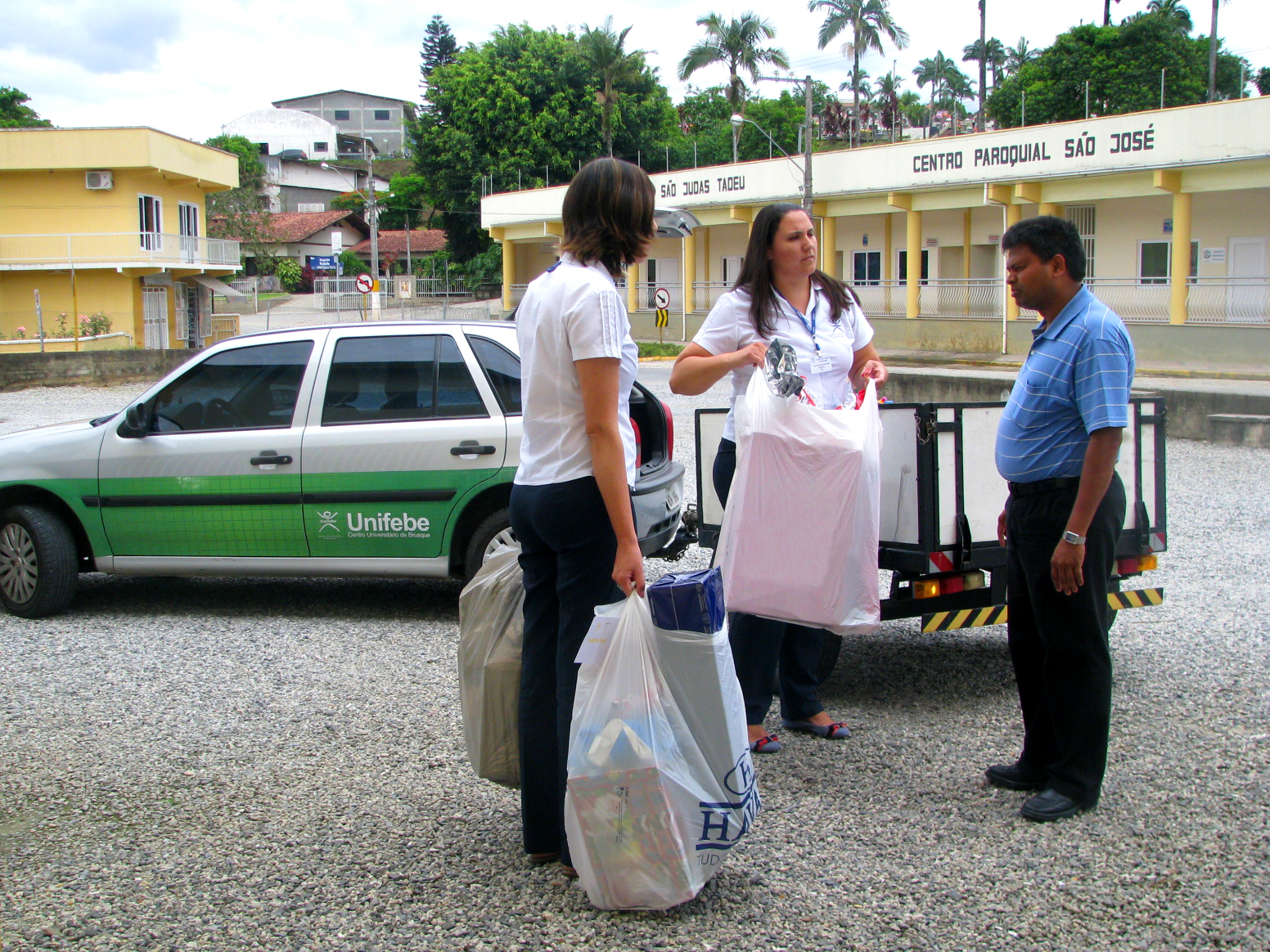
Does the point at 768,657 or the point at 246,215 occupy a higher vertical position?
the point at 246,215

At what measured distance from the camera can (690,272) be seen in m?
39.5

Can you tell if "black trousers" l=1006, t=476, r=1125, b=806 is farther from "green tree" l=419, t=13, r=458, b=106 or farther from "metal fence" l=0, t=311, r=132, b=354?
"green tree" l=419, t=13, r=458, b=106

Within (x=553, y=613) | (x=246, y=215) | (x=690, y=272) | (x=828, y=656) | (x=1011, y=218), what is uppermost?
(x=246, y=215)

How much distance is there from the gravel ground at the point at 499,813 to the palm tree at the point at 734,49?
57.7 meters

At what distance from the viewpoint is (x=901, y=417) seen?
438 cm

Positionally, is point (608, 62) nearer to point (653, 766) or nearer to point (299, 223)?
point (299, 223)

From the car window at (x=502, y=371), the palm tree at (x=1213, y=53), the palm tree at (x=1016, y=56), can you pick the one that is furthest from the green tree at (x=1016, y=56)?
the car window at (x=502, y=371)

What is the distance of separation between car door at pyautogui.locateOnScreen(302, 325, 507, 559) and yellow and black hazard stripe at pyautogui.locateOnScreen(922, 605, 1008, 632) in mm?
2370

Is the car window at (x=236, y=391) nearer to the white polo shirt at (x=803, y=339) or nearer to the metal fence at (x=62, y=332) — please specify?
the white polo shirt at (x=803, y=339)

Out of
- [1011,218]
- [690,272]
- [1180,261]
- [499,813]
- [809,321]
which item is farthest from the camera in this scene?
[690,272]

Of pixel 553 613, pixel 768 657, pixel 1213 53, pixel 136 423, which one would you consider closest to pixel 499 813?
pixel 553 613

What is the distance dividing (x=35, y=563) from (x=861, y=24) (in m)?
60.4

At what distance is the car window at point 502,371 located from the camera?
5988 mm

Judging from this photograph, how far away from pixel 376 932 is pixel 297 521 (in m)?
3.45
